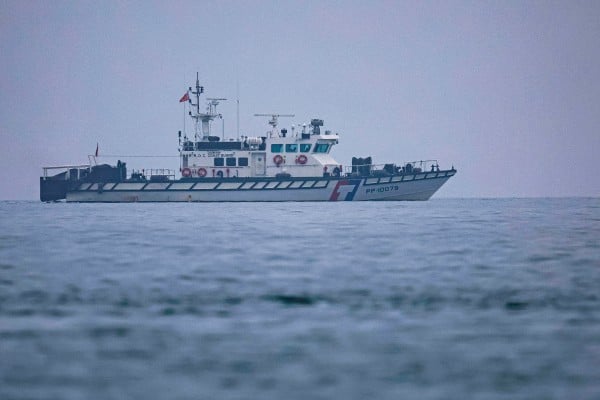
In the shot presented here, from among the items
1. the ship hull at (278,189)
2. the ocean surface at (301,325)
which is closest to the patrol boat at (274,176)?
the ship hull at (278,189)

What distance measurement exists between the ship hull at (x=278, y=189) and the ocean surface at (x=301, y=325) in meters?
47.1

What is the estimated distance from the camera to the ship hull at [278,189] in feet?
229

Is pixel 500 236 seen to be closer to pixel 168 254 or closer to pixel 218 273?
pixel 168 254

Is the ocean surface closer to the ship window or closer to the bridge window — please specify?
the bridge window

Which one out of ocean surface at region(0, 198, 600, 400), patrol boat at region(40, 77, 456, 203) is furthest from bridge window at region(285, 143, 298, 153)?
ocean surface at region(0, 198, 600, 400)

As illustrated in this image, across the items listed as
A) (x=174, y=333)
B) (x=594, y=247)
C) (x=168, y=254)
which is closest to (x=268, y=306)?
(x=174, y=333)

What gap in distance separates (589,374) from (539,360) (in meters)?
0.66

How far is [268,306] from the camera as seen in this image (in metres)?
12.7

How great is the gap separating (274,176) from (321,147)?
4.92m

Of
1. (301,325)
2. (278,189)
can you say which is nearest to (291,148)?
(278,189)

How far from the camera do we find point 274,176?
71.1 meters

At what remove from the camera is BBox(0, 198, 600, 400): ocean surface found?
803 centimetres

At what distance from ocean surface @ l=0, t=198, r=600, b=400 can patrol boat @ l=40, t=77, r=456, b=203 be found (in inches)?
1867

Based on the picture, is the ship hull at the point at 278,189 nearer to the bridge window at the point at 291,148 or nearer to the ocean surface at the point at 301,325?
the bridge window at the point at 291,148
